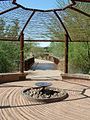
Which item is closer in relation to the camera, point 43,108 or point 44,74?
point 43,108

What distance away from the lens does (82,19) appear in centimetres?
1234

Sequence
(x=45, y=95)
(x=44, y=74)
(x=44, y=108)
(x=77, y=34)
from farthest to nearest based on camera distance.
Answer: (x=44, y=74), (x=77, y=34), (x=45, y=95), (x=44, y=108)

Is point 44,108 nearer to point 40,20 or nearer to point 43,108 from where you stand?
point 43,108

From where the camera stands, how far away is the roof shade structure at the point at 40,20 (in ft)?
31.3

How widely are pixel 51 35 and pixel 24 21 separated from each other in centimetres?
246

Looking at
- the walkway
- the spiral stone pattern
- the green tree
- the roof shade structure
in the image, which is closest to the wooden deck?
the spiral stone pattern

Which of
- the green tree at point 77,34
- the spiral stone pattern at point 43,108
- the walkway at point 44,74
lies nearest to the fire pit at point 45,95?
the spiral stone pattern at point 43,108

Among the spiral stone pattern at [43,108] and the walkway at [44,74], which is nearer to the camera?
the spiral stone pattern at [43,108]

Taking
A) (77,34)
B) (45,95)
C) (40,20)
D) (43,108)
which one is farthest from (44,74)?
(43,108)

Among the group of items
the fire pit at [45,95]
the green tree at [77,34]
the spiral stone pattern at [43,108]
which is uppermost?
the green tree at [77,34]

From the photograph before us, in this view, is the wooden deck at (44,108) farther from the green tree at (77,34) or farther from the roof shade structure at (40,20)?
the green tree at (77,34)

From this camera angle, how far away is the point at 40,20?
10828 millimetres

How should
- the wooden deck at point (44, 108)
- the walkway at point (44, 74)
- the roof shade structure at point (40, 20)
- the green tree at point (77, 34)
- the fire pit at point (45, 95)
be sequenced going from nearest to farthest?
the wooden deck at point (44, 108)
the fire pit at point (45, 95)
the roof shade structure at point (40, 20)
the walkway at point (44, 74)
the green tree at point (77, 34)

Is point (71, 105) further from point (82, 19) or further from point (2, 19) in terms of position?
point (82, 19)
